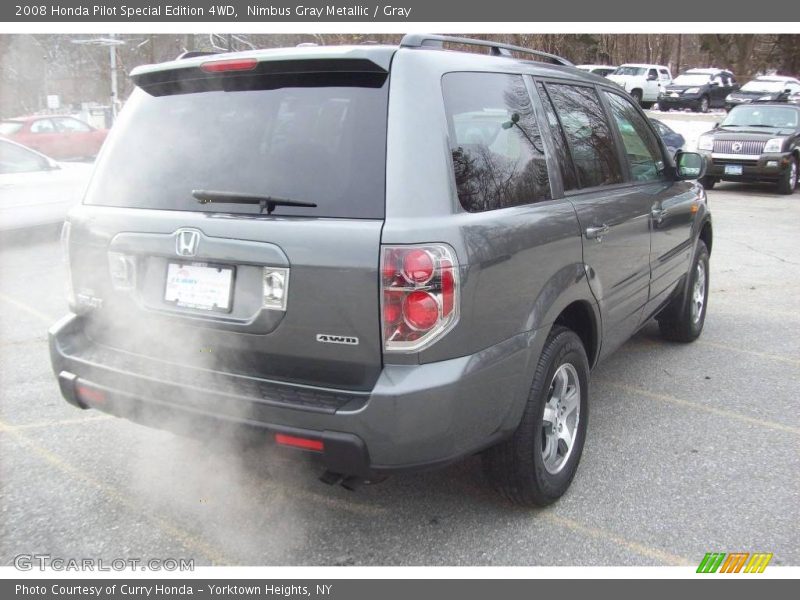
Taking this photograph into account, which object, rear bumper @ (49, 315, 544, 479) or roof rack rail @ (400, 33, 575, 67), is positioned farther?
roof rack rail @ (400, 33, 575, 67)

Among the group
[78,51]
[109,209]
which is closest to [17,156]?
[109,209]

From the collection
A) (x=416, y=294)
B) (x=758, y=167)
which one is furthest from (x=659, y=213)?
(x=758, y=167)

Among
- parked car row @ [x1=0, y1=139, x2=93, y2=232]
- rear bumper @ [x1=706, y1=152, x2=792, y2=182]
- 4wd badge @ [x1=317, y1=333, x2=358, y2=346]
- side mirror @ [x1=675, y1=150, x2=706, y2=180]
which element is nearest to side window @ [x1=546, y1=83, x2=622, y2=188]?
side mirror @ [x1=675, y1=150, x2=706, y2=180]

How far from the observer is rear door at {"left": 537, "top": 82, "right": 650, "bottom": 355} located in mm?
3316

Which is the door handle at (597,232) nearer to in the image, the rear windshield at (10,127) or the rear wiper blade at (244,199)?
the rear wiper blade at (244,199)

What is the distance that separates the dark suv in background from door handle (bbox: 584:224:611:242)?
106ft

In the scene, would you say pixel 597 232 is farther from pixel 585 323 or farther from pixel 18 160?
pixel 18 160

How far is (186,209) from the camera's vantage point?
8.86 ft

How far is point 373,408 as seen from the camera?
2342 millimetres

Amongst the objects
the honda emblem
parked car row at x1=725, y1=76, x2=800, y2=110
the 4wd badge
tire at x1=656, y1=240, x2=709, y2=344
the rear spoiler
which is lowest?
tire at x1=656, y1=240, x2=709, y2=344

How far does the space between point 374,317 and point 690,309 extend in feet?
11.8

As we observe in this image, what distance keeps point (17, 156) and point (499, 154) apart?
7.90 metres

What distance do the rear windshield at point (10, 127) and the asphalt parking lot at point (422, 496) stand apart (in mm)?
12466

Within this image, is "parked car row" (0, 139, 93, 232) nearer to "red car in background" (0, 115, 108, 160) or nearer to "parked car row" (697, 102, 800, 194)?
"red car in background" (0, 115, 108, 160)
